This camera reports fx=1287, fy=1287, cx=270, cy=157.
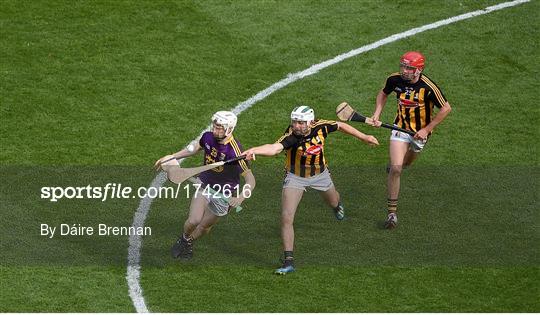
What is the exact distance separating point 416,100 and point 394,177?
120 cm

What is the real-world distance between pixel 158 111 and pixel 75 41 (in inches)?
111

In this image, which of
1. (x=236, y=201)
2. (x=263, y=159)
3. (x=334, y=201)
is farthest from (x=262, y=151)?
(x=263, y=159)

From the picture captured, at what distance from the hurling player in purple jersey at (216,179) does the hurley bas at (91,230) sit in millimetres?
1094

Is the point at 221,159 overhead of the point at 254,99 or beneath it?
overhead

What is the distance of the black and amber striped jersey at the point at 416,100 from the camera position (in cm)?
1897

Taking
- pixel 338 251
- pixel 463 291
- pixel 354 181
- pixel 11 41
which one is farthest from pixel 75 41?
pixel 463 291

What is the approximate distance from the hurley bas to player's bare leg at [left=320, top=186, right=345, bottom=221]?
264cm

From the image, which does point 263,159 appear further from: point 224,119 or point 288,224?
point 224,119

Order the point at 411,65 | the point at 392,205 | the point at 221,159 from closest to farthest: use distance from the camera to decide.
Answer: the point at 221,159, the point at 411,65, the point at 392,205

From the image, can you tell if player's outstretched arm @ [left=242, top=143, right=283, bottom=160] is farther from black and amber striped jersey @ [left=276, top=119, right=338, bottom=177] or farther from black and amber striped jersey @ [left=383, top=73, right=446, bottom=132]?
black and amber striped jersey @ [left=383, top=73, right=446, bottom=132]

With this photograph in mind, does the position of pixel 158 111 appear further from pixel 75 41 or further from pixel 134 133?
pixel 75 41

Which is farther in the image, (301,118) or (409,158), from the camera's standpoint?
(409,158)

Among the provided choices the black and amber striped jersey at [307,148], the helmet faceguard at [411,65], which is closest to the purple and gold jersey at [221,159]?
the black and amber striped jersey at [307,148]

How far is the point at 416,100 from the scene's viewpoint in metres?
19.0
